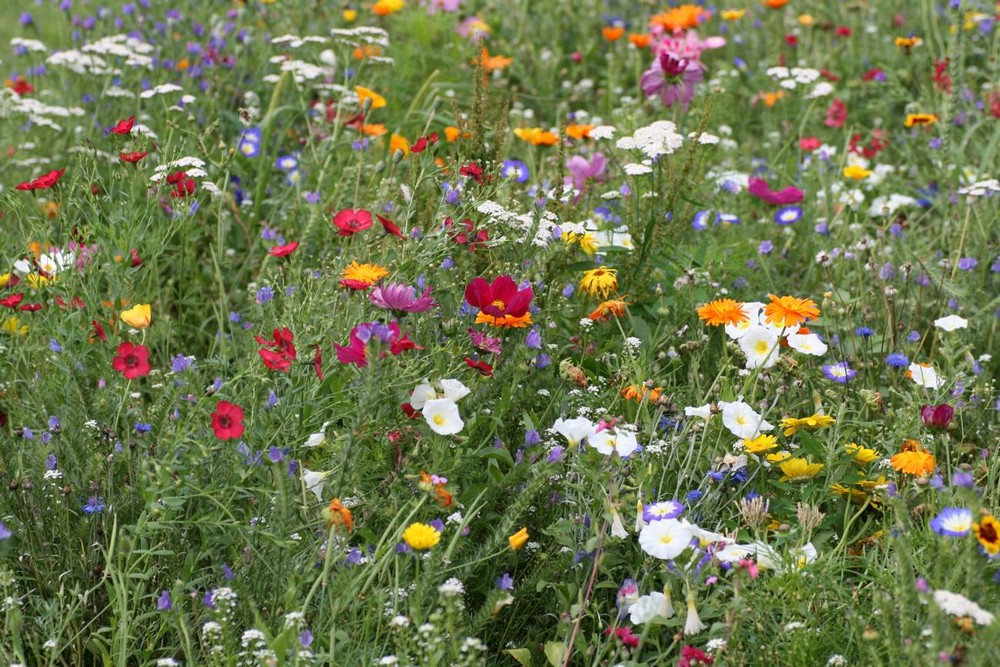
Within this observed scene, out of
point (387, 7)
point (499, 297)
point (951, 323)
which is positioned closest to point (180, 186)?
point (499, 297)

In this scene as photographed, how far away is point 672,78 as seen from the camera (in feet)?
11.1

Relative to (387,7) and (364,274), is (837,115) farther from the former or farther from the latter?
(364,274)

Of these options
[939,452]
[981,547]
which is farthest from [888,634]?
[939,452]

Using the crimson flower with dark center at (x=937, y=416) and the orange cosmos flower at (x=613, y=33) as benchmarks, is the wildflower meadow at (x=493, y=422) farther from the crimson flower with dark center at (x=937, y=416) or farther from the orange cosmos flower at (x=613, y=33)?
the orange cosmos flower at (x=613, y=33)

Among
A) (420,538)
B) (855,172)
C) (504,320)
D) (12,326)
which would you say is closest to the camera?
(420,538)

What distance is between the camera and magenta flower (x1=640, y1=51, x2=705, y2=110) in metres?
3.35

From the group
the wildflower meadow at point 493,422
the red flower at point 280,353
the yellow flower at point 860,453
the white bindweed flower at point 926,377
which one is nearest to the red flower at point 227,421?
the wildflower meadow at point 493,422

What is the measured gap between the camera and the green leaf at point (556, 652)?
187cm

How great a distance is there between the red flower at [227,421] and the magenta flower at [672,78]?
1937 mm

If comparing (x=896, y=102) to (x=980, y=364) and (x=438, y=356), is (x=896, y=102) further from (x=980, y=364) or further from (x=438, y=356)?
(x=438, y=356)

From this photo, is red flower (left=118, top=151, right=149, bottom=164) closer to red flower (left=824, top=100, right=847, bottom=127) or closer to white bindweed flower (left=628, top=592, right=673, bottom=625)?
white bindweed flower (left=628, top=592, right=673, bottom=625)

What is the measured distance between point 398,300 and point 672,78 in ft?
5.57

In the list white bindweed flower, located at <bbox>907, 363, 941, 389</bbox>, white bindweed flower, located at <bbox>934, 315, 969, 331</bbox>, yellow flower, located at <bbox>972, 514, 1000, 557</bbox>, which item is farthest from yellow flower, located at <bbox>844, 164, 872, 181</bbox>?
yellow flower, located at <bbox>972, 514, 1000, 557</bbox>

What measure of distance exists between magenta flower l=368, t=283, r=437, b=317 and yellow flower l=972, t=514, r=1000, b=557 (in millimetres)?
952
